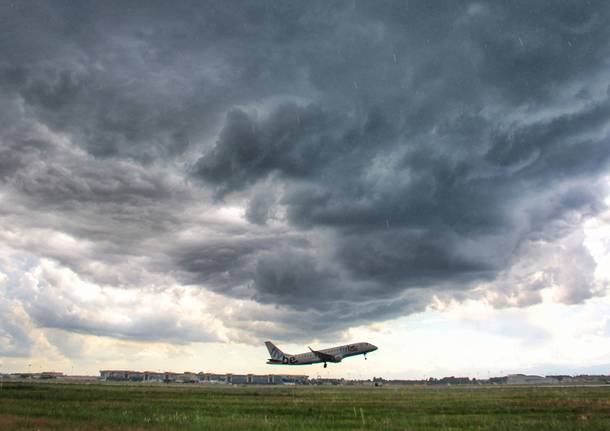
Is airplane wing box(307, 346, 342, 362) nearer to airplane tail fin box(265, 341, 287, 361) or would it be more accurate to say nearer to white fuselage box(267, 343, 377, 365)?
white fuselage box(267, 343, 377, 365)

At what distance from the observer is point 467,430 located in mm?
29531

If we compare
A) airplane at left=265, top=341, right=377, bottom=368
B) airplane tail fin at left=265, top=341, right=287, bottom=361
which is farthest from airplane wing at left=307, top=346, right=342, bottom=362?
Answer: airplane tail fin at left=265, top=341, right=287, bottom=361

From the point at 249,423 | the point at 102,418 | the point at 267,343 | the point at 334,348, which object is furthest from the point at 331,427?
the point at 267,343

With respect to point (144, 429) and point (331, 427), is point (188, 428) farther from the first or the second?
point (331, 427)

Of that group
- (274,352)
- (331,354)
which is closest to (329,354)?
(331,354)

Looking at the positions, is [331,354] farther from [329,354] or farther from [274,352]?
[274,352]

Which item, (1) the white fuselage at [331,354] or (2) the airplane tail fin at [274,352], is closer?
(1) the white fuselage at [331,354]

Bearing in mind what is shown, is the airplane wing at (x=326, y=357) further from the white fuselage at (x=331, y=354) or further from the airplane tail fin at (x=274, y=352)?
the airplane tail fin at (x=274, y=352)

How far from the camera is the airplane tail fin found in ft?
531

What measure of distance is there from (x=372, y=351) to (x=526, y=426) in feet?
Answer: 386

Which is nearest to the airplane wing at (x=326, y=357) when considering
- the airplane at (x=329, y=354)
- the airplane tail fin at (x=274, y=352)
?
the airplane at (x=329, y=354)

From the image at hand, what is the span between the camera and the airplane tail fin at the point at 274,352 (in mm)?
161762

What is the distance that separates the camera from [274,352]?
166250mm

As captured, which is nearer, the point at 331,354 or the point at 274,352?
the point at 331,354
